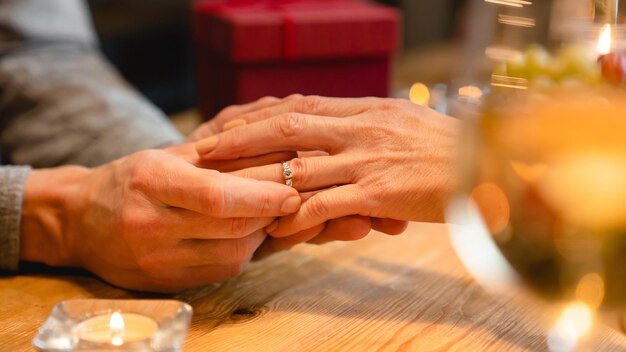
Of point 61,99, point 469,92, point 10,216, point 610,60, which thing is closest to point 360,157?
point 469,92

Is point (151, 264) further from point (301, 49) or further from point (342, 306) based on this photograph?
point (301, 49)

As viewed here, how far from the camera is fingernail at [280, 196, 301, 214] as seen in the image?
0.63 meters

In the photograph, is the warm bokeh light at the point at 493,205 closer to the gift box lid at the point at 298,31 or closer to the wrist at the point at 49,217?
the wrist at the point at 49,217

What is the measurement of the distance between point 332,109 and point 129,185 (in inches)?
7.6

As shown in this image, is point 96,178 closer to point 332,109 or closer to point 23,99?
point 332,109

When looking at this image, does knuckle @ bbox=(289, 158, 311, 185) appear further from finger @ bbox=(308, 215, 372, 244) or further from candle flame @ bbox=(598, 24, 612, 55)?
candle flame @ bbox=(598, 24, 612, 55)

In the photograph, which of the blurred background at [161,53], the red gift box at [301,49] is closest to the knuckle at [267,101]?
the red gift box at [301,49]

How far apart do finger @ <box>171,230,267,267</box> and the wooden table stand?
1.2 inches

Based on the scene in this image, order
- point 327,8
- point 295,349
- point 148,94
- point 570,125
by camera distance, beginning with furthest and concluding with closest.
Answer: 1. point 148,94
2. point 327,8
3. point 295,349
4. point 570,125

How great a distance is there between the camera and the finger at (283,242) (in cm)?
67

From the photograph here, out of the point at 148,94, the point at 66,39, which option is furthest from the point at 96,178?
the point at 148,94

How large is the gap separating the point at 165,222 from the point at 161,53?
5.45ft

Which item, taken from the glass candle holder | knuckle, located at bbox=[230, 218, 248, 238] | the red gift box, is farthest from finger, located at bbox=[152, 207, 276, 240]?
the red gift box

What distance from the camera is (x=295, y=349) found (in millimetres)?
537
